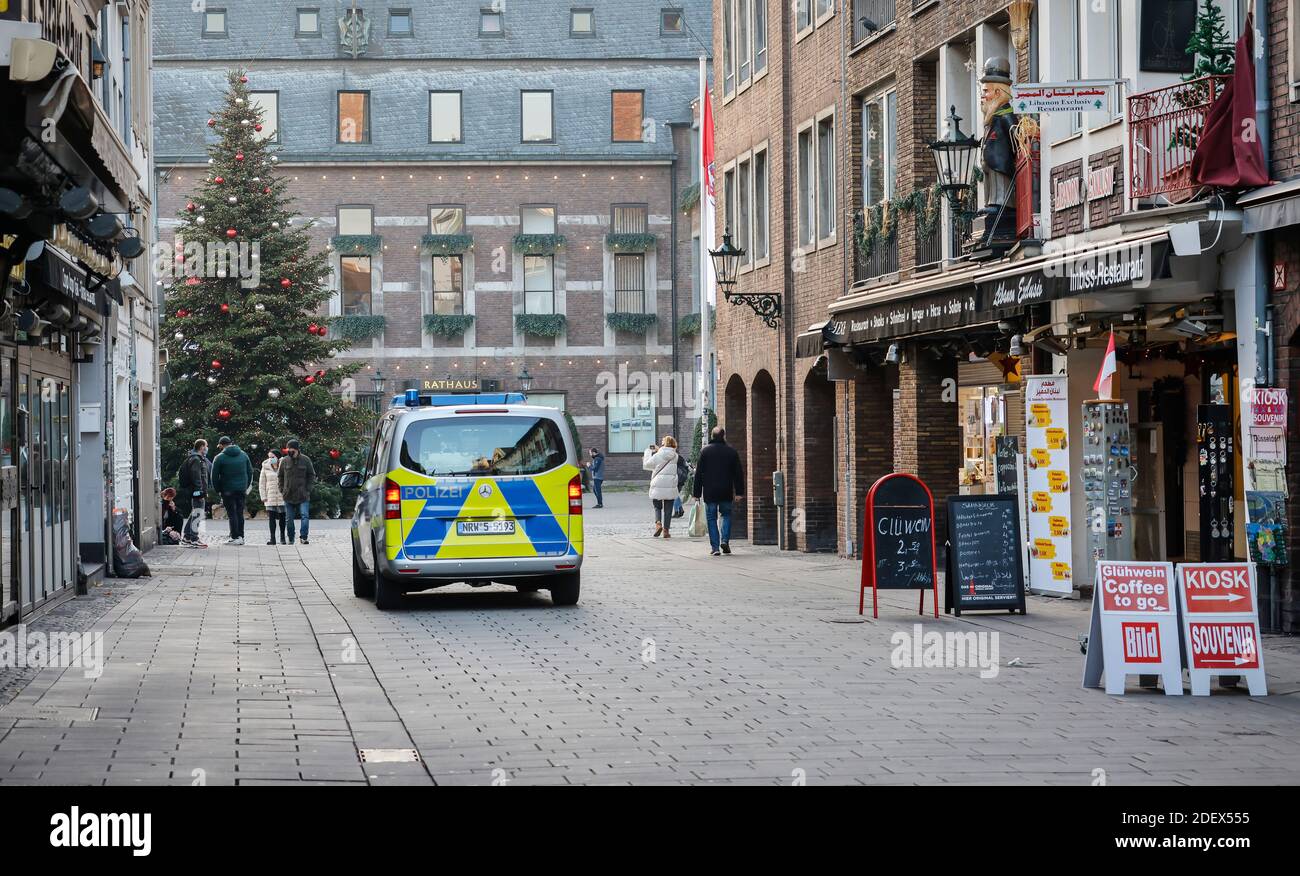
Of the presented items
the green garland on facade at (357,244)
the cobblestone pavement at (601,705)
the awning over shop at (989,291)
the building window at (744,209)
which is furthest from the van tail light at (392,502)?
the green garland on facade at (357,244)

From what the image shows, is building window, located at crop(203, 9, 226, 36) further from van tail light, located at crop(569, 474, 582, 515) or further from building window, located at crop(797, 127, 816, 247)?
van tail light, located at crop(569, 474, 582, 515)

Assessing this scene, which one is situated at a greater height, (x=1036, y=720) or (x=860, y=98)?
(x=860, y=98)

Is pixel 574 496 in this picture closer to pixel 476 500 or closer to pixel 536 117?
pixel 476 500

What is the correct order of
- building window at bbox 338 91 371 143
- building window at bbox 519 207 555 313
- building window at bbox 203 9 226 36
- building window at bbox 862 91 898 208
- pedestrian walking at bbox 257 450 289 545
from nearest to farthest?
1. building window at bbox 862 91 898 208
2. pedestrian walking at bbox 257 450 289 545
3. building window at bbox 338 91 371 143
4. building window at bbox 519 207 555 313
5. building window at bbox 203 9 226 36

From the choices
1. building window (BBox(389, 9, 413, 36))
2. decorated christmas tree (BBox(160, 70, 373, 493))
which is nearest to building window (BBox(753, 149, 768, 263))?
decorated christmas tree (BBox(160, 70, 373, 493))

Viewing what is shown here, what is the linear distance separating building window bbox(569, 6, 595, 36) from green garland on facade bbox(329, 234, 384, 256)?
9.49m

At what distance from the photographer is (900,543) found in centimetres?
1695

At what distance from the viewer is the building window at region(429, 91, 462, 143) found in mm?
59156

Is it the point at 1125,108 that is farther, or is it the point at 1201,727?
the point at 1125,108

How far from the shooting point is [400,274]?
5791cm

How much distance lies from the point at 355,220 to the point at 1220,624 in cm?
4910

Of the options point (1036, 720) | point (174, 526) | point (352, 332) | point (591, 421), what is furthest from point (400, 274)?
point (1036, 720)

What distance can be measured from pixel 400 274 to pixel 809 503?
31.1 meters

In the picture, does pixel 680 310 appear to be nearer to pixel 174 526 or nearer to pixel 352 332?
pixel 352 332
